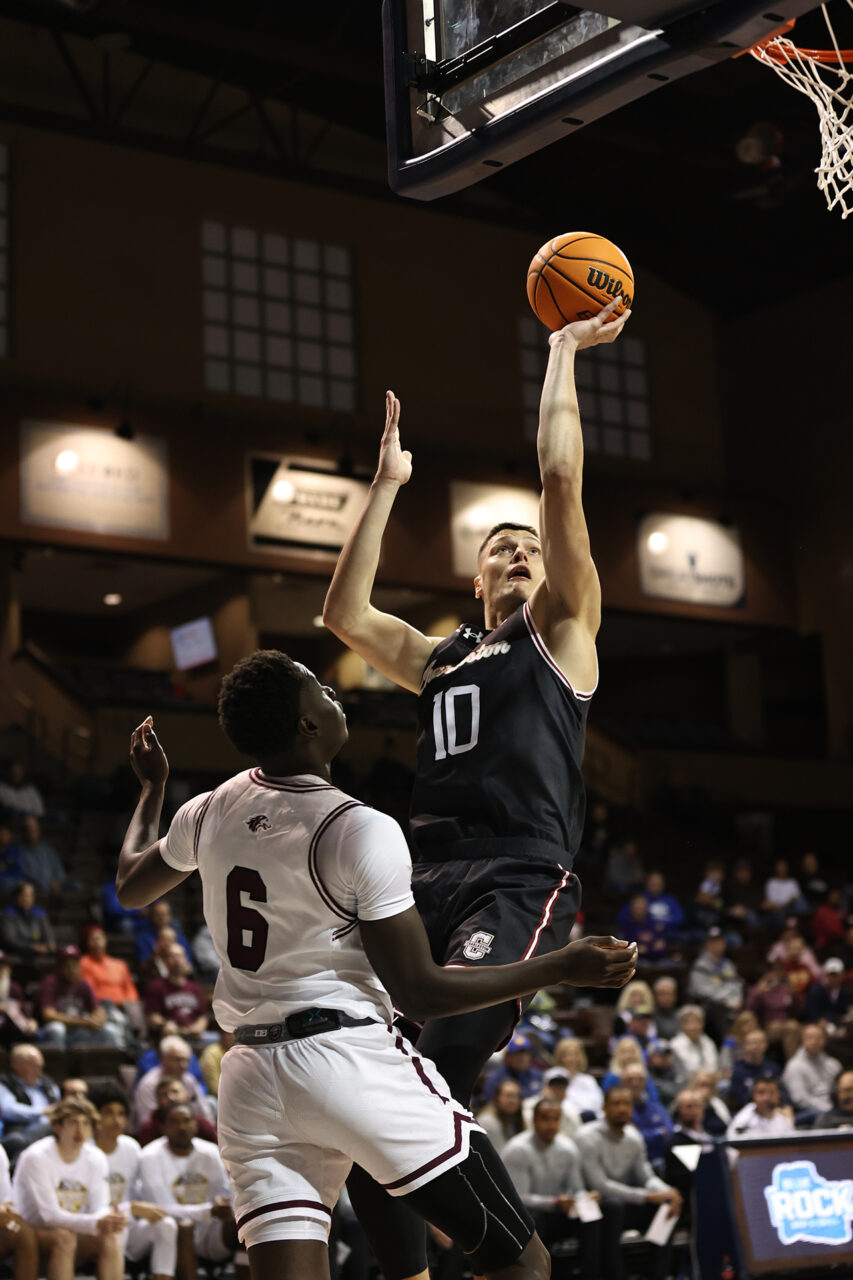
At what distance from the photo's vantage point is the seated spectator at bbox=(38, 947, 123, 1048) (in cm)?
1066

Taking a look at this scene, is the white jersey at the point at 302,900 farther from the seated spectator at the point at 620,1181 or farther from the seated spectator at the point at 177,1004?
the seated spectator at the point at 177,1004

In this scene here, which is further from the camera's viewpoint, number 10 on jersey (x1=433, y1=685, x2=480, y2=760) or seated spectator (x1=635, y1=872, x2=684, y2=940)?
seated spectator (x1=635, y1=872, x2=684, y2=940)

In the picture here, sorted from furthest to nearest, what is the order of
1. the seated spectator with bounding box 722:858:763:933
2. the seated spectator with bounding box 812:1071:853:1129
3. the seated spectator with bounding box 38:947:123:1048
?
the seated spectator with bounding box 722:858:763:933 → the seated spectator with bounding box 812:1071:853:1129 → the seated spectator with bounding box 38:947:123:1048

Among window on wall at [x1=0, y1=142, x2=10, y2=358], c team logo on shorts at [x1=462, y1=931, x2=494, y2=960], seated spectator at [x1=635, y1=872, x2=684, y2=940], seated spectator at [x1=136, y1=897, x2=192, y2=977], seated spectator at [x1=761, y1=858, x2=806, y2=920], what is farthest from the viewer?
window on wall at [x1=0, y1=142, x2=10, y2=358]

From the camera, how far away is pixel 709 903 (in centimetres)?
1723

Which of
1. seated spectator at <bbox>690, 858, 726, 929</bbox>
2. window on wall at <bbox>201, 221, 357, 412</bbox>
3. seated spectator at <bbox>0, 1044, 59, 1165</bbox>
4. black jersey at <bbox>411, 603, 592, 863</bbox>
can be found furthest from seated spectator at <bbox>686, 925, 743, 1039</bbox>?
black jersey at <bbox>411, 603, 592, 863</bbox>

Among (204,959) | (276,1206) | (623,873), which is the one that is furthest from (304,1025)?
(623,873)

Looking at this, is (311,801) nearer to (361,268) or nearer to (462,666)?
(462,666)

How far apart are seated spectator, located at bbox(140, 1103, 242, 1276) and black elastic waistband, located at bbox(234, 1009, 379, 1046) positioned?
6143mm

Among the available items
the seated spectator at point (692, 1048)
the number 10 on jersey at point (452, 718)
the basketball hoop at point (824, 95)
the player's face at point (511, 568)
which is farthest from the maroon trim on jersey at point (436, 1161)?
the seated spectator at point (692, 1048)

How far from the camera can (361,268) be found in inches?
806

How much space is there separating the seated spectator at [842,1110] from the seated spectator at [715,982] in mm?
2954

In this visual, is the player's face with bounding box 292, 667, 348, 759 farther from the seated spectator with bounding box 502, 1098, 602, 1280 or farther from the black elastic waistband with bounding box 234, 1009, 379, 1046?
the seated spectator with bounding box 502, 1098, 602, 1280

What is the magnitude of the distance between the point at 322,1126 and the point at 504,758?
1.00 m
